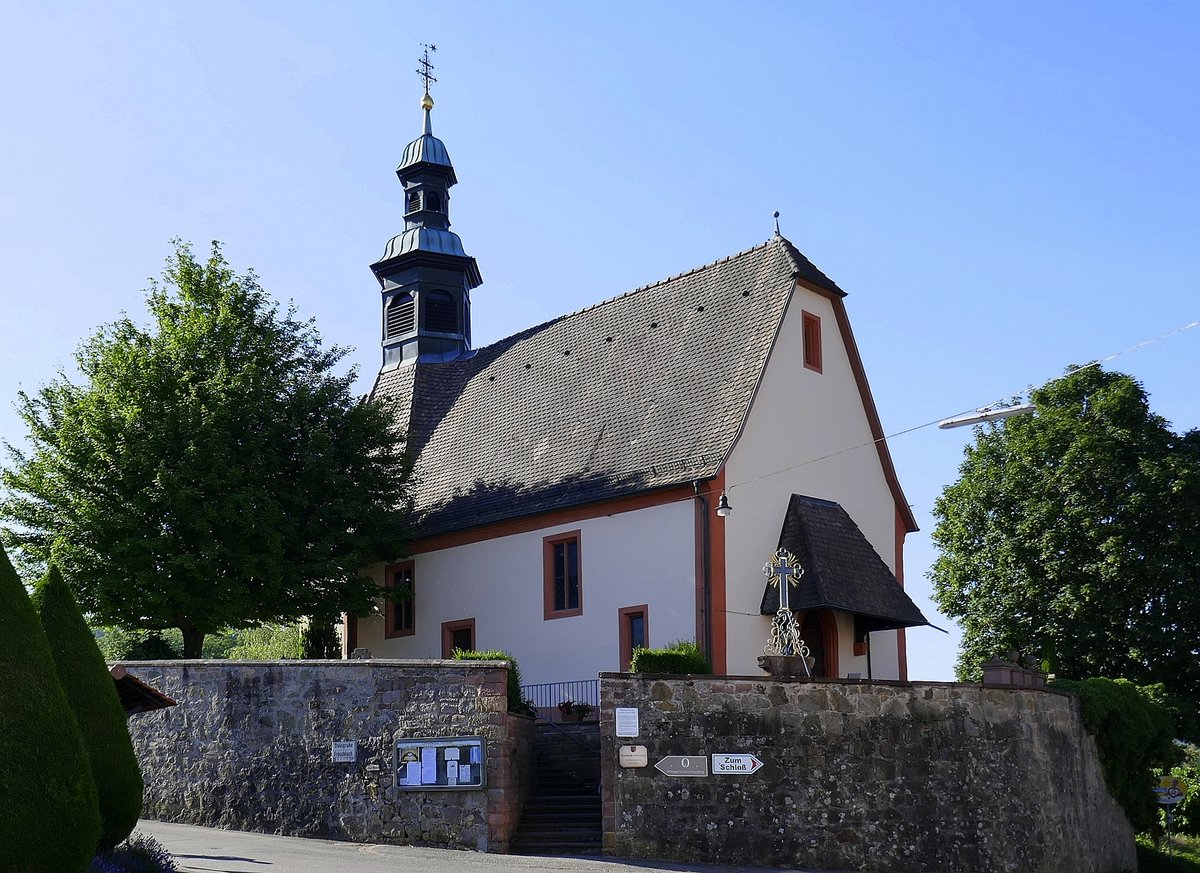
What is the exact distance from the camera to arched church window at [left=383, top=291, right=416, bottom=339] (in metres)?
40.5

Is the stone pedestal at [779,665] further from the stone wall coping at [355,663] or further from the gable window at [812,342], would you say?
the gable window at [812,342]

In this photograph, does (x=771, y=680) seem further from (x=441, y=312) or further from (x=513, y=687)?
(x=441, y=312)

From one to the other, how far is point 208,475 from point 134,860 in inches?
486

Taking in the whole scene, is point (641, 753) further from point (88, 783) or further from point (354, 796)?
point (88, 783)

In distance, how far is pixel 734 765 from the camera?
21938 millimetres

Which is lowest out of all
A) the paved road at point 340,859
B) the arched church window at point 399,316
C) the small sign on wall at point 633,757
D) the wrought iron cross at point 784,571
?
the paved road at point 340,859

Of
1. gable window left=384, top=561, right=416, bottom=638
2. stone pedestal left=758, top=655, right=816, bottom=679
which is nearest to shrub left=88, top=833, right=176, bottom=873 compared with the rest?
stone pedestal left=758, top=655, right=816, bottom=679

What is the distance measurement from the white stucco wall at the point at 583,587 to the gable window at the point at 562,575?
0.14 m

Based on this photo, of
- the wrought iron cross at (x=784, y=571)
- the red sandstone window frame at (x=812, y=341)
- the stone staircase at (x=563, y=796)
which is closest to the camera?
the stone staircase at (x=563, y=796)

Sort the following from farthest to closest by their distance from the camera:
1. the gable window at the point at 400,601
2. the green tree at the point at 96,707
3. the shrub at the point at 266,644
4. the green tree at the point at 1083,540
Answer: the shrub at the point at 266,644 < the green tree at the point at 1083,540 < the gable window at the point at 400,601 < the green tree at the point at 96,707

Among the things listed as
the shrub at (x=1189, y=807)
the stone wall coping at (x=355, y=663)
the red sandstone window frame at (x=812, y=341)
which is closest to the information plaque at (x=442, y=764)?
the stone wall coping at (x=355, y=663)

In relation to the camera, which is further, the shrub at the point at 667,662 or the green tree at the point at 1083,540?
the green tree at the point at 1083,540

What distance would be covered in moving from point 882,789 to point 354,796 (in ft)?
26.1

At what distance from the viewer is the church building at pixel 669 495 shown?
90.1ft
